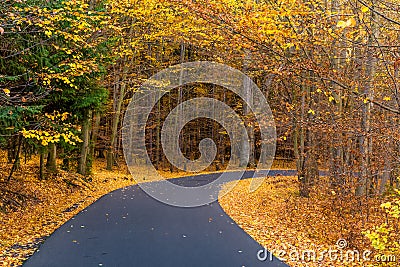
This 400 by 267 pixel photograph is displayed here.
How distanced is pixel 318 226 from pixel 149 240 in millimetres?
4672

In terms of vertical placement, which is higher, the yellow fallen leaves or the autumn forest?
the autumn forest

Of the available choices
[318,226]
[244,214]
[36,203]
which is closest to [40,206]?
[36,203]

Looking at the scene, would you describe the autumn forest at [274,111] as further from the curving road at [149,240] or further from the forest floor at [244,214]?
the curving road at [149,240]

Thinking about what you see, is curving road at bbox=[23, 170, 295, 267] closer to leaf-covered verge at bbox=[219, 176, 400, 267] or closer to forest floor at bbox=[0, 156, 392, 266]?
forest floor at bbox=[0, 156, 392, 266]

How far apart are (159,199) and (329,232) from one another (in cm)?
723

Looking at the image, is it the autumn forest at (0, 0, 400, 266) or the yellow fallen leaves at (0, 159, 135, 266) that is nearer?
the autumn forest at (0, 0, 400, 266)

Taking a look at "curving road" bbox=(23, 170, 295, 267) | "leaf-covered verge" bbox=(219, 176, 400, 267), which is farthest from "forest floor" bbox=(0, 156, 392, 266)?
"curving road" bbox=(23, 170, 295, 267)

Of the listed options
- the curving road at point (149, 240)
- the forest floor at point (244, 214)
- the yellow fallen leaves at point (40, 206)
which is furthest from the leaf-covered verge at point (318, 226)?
the yellow fallen leaves at point (40, 206)

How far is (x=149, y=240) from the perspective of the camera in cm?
895

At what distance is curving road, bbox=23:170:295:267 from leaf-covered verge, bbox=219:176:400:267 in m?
0.58

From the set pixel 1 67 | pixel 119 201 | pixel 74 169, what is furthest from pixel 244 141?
pixel 1 67

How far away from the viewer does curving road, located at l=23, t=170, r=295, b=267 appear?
738cm

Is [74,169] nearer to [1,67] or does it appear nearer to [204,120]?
[1,67]

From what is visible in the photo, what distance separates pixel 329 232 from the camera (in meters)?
9.75
